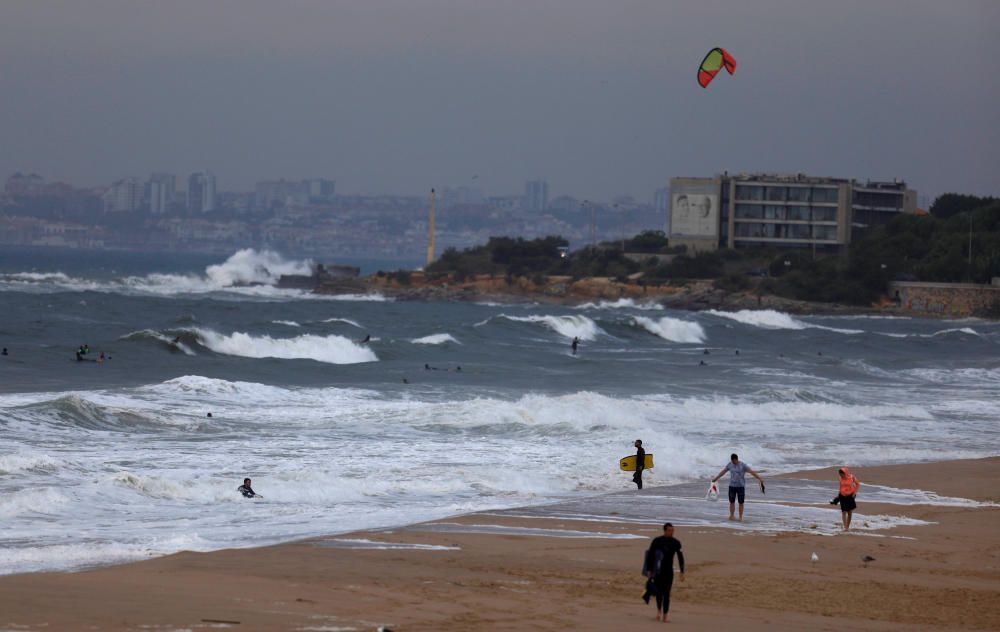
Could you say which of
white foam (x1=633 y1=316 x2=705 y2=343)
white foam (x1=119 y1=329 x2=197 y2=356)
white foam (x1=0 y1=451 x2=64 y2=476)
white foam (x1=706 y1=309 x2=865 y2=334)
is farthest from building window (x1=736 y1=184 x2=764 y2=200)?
white foam (x1=0 y1=451 x2=64 y2=476)

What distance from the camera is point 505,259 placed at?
111 metres

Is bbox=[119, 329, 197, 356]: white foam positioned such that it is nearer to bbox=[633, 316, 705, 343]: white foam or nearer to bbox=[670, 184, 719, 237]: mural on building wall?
bbox=[633, 316, 705, 343]: white foam

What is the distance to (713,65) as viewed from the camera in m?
35.7

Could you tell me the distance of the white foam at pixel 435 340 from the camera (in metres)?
48.0

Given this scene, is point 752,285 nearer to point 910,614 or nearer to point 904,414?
point 904,414

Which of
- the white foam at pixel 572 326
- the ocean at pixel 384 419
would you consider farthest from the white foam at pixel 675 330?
the ocean at pixel 384 419

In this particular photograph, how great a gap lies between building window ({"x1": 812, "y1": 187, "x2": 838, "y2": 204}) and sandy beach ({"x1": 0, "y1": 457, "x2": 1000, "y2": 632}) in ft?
308

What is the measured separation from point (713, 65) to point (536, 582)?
2644cm

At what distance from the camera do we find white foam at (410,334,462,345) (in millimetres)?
47969

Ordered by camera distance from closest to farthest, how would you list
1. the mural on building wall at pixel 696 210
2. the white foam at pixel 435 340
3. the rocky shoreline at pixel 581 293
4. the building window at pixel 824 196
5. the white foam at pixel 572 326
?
the white foam at pixel 435 340 < the white foam at pixel 572 326 < the rocky shoreline at pixel 581 293 < the building window at pixel 824 196 < the mural on building wall at pixel 696 210

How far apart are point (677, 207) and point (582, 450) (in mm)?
90043

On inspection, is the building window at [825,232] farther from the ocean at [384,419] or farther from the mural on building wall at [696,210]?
the ocean at [384,419]

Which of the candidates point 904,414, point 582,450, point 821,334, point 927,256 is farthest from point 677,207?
point 582,450

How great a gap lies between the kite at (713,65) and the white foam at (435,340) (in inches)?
632
